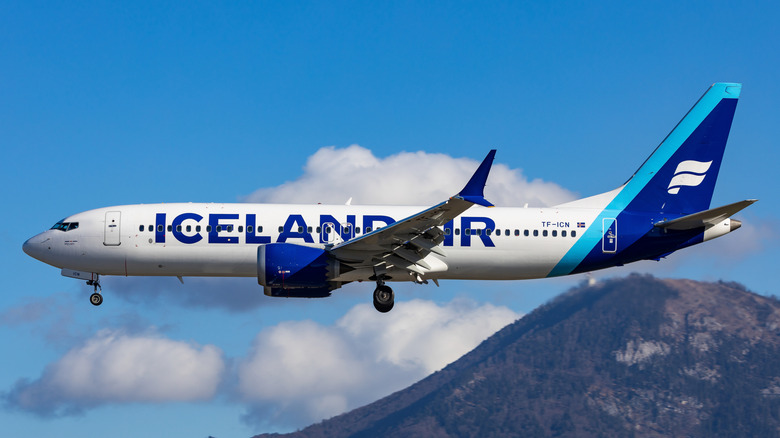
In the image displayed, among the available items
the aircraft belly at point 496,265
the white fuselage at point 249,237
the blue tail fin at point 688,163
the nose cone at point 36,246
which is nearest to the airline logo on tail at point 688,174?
the blue tail fin at point 688,163

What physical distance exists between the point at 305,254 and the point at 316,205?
340cm

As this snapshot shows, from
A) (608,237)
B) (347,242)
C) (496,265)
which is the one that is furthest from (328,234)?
(608,237)

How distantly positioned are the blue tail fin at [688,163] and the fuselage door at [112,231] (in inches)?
881

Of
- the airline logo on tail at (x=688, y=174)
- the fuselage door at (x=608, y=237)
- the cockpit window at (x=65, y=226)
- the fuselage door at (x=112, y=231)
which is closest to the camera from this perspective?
the fuselage door at (x=112, y=231)

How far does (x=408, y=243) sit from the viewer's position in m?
40.2

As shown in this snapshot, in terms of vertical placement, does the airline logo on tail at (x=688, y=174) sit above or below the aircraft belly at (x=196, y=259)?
above

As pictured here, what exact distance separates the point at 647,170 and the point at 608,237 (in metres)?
4.89

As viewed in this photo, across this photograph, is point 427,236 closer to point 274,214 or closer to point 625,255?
point 274,214

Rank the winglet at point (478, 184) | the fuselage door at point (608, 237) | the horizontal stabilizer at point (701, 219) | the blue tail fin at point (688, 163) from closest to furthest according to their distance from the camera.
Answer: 1. the winglet at point (478, 184)
2. the horizontal stabilizer at point (701, 219)
3. the fuselage door at point (608, 237)
4. the blue tail fin at point (688, 163)

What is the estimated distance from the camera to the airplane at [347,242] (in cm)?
4084

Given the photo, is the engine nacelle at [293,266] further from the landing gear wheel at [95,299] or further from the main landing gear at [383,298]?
the landing gear wheel at [95,299]

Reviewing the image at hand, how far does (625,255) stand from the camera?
1738 inches

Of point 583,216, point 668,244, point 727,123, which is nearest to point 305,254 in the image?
point 583,216

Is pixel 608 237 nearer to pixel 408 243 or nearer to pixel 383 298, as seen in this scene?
pixel 408 243
